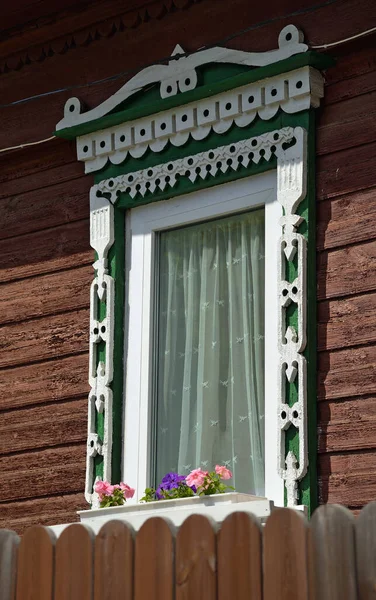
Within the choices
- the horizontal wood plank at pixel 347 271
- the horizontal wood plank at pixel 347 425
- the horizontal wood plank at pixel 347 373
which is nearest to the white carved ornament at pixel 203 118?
the horizontal wood plank at pixel 347 271

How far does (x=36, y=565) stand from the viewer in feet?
13.4

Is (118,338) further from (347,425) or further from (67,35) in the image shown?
(67,35)

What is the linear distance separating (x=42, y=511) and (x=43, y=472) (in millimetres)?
206

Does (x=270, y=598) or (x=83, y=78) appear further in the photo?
(x=83, y=78)

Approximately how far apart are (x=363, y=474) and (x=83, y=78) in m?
2.91

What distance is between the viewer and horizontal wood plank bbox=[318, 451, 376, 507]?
18.8 feet

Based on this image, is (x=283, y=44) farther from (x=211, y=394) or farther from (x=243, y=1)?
(x=211, y=394)

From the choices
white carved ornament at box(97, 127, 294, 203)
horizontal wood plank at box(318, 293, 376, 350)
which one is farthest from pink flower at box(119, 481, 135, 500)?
white carved ornament at box(97, 127, 294, 203)

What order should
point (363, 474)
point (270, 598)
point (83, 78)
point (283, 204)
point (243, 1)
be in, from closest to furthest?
point (270, 598)
point (363, 474)
point (283, 204)
point (243, 1)
point (83, 78)

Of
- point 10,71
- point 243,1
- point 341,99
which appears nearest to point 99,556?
point 341,99

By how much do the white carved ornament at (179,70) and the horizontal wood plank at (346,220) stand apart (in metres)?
0.78

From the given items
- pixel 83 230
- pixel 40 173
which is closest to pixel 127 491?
pixel 83 230

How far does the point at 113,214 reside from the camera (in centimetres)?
696

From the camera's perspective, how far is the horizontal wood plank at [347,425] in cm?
579
